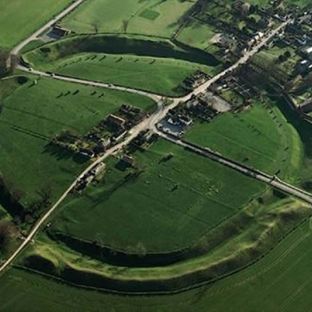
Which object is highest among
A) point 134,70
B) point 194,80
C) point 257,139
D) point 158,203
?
point 134,70

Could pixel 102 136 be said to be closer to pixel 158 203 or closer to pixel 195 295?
pixel 158 203

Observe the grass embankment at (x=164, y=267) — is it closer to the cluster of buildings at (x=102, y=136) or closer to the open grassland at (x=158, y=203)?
the open grassland at (x=158, y=203)

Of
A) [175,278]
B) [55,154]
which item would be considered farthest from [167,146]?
[175,278]

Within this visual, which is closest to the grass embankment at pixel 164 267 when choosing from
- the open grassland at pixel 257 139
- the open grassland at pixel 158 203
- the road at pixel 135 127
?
the road at pixel 135 127

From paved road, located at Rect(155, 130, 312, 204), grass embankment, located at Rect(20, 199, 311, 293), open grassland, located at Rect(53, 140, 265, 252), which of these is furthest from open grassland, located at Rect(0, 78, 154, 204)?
grass embankment, located at Rect(20, 199, 311, 293)

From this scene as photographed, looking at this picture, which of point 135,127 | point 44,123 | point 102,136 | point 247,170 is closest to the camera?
point 247,170

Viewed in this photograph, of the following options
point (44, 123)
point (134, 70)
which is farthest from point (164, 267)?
point (134, 70)

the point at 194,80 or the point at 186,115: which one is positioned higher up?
the point at 194,80

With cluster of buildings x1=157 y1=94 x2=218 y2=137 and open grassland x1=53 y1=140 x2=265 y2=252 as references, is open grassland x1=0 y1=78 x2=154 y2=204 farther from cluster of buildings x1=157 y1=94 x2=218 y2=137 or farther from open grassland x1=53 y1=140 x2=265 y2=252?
open grassland x1=53 y1=140 x2=265 y2=252

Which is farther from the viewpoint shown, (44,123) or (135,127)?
(44,123)
